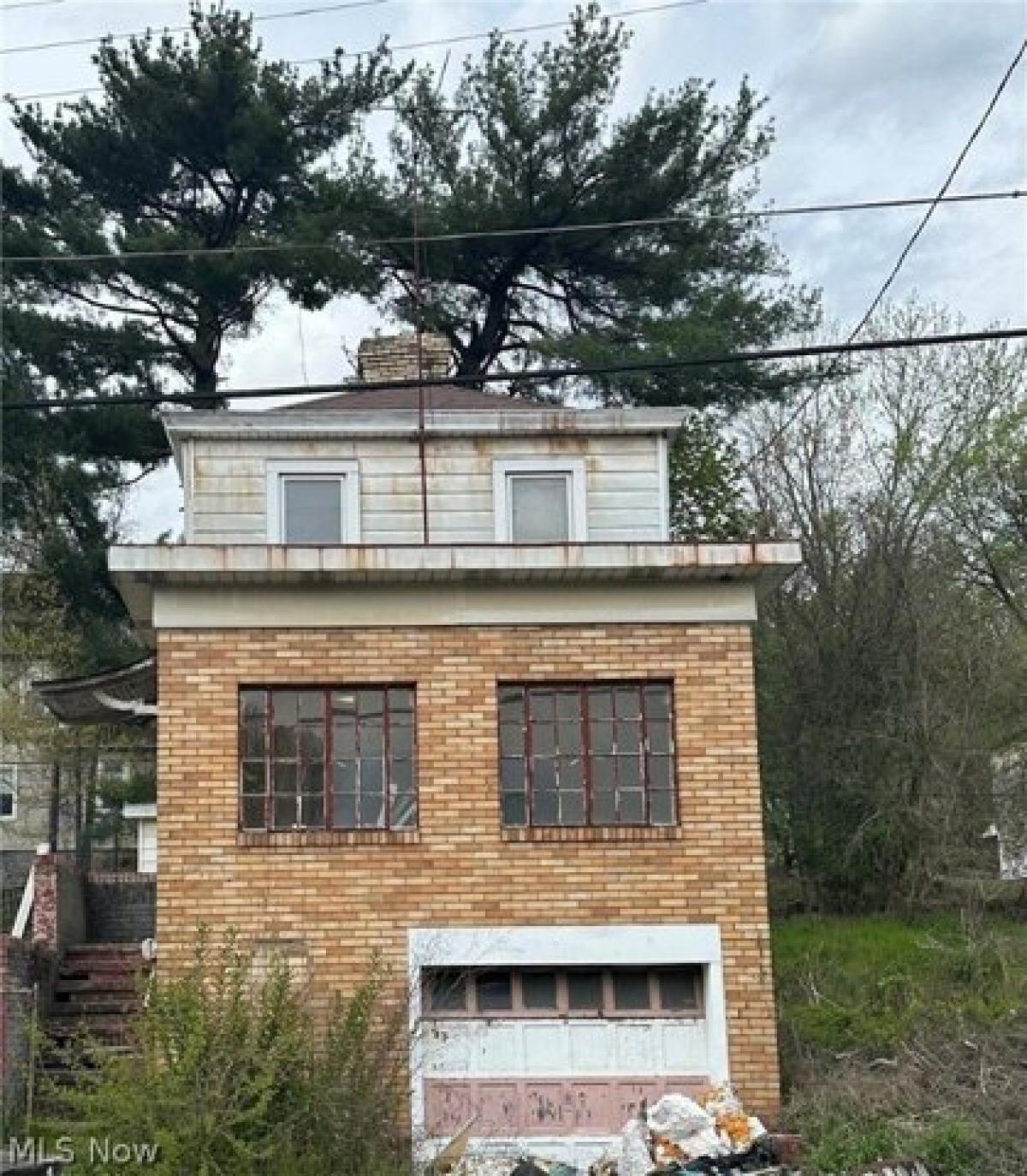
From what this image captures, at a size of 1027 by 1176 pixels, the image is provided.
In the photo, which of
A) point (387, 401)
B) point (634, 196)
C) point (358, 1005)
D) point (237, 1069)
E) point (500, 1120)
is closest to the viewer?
point (237, 1069)

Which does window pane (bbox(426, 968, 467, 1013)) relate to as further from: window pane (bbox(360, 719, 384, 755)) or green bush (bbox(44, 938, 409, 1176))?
window pane (bbox(360, 719, 384, 755))

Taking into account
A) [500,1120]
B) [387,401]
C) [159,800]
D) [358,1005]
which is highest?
[387,401]

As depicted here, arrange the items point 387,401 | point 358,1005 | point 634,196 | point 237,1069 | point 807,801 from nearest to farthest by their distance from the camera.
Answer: point 237,1069, point 358,1005, point 387,401, point 807,801, point 634,196

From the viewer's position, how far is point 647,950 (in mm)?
15906

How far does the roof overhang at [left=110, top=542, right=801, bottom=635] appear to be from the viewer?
16.1m

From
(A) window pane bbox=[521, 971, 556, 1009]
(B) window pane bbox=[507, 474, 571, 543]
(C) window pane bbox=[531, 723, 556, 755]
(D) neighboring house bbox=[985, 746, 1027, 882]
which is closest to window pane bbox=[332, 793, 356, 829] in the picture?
(C) window pane bbox=[531, 723, 556, 755]

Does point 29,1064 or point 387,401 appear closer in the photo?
point 29,1064

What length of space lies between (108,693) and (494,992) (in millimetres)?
6367

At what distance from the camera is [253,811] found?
1611cm

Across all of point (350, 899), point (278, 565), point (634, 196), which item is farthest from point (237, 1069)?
point (634, 196)

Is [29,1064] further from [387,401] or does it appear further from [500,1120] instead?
[387,401]

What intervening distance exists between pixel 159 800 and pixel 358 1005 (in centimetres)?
299
